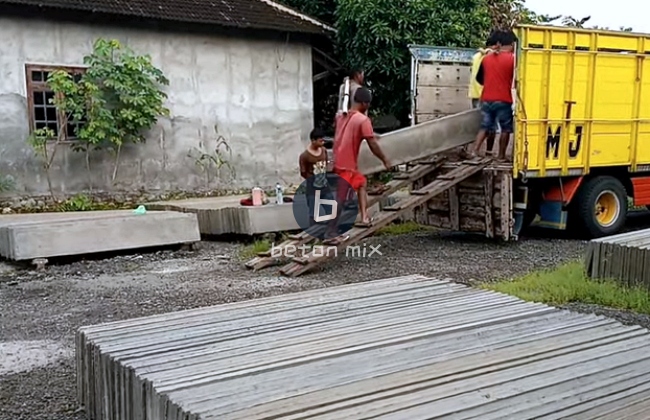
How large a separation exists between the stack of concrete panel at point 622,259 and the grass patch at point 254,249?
3.84m

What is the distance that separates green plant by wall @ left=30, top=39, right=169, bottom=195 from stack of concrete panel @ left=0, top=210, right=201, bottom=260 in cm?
330

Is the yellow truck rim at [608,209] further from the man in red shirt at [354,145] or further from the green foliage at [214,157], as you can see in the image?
the green foliage at [214,157]

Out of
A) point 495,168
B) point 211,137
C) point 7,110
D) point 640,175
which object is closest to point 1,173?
point 7,110

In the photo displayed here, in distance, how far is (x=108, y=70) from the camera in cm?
1138

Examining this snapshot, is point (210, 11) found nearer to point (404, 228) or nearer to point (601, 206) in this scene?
point (404, 228)

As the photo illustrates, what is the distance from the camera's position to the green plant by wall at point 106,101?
11035 mm

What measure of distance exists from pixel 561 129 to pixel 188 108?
6.90 metres

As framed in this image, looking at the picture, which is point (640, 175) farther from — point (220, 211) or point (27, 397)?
point (27, 397)

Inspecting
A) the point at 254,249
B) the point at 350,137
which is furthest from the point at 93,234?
the point at 350,137

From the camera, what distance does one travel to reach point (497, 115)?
8.83 metres

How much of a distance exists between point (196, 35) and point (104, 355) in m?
10.2

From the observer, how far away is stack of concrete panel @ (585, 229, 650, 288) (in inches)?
236

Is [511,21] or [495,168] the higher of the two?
[511,21]

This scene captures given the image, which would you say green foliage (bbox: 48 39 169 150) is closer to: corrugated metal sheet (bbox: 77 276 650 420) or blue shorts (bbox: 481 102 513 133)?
blue shorts (bbox: 481 102 513 133)
